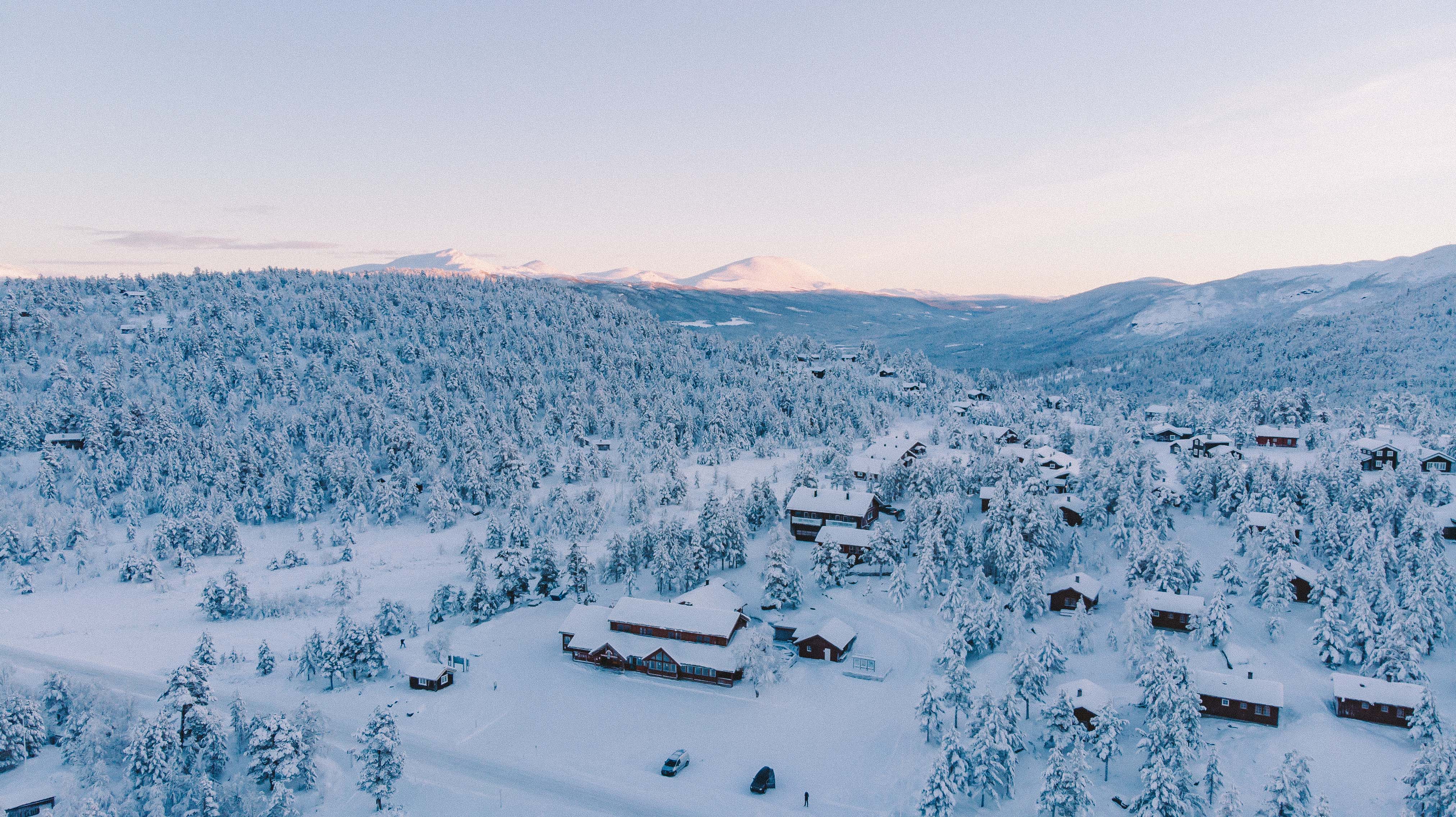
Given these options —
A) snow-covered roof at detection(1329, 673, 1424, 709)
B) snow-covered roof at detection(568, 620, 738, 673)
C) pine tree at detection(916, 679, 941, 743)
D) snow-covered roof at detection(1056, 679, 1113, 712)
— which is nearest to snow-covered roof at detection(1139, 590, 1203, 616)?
snow-covered roof at detection(1329, 673, 1424, 709)

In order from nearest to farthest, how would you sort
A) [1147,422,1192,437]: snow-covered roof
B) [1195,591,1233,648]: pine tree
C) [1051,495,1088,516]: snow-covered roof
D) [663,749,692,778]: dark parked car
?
[663,749,692,778]: dark parked car < [1195,591,1233,648]: pine tree < [1051,495,1088,516]: snow-covered roof < [1147,422,1192,437]: snow-covered roof

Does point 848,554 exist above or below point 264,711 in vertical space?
above

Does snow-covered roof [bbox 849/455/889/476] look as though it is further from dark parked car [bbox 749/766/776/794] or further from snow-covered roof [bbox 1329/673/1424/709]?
dark parked car [bbox 749/766/776/794]

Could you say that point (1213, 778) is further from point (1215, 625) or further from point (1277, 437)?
point (1277, 437)

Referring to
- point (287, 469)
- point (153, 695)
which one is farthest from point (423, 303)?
point (153, 695)

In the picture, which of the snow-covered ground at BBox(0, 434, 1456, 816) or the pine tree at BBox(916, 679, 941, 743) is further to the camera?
the pine tree at BBox(916, 679, 941, 743)

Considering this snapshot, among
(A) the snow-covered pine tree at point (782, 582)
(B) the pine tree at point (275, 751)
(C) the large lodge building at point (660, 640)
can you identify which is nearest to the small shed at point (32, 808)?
(B) the pine tree at point (275, 751)

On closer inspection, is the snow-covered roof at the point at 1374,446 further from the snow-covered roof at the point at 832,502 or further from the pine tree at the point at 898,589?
the pine tree at the point at 898,589

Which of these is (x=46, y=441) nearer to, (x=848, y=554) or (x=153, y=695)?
(x=153, y=695)
